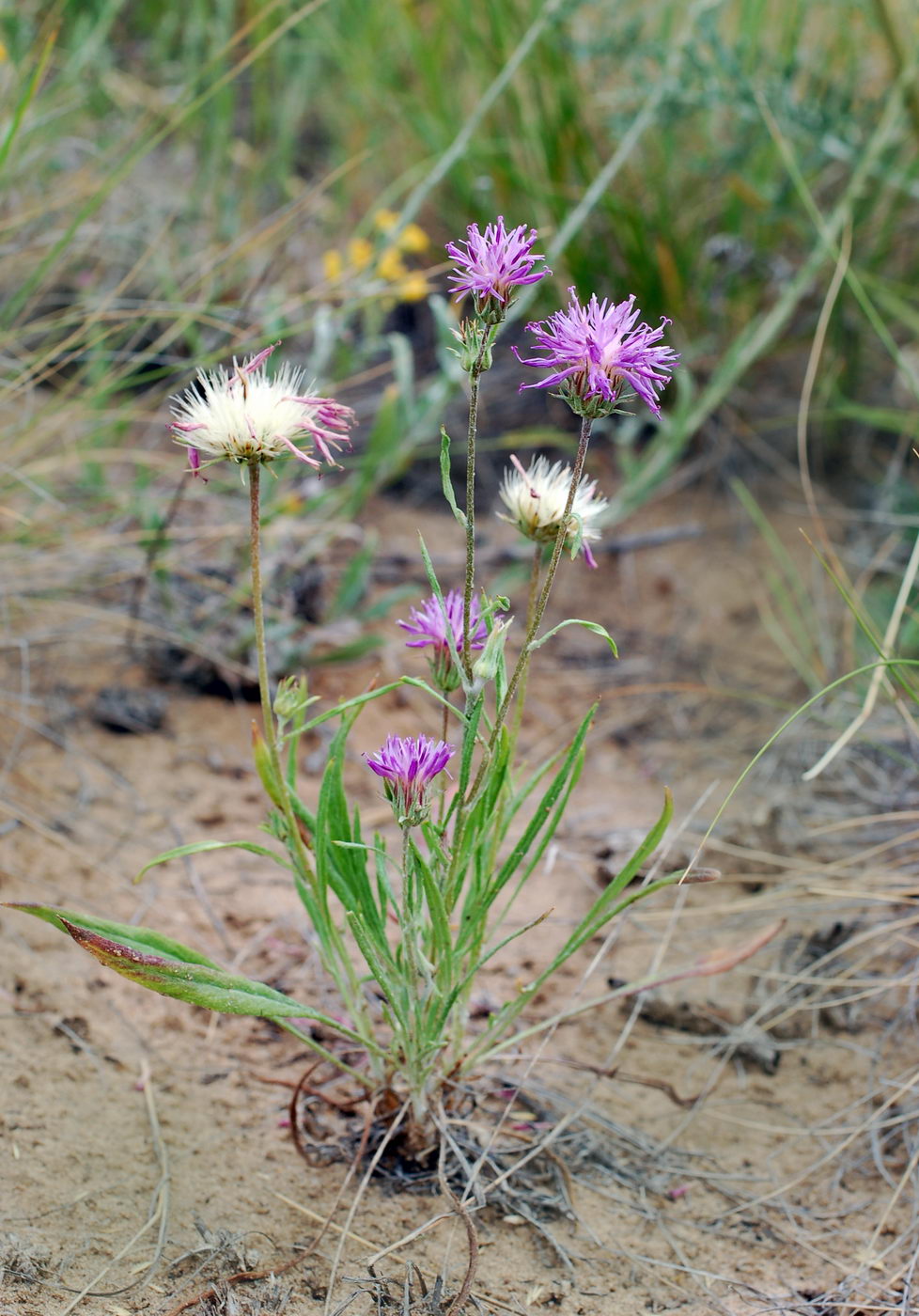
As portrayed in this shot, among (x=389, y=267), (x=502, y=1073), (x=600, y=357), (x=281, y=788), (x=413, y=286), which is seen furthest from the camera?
(x=389, y=267)

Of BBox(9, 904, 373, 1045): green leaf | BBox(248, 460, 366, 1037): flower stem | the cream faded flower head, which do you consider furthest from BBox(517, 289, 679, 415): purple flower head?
BBox(9, 904, 373, 1045): green leaf

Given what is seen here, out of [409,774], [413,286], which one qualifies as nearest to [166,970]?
[409,774]

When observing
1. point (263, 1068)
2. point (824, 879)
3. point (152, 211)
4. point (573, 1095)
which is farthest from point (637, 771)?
point (152, 211)

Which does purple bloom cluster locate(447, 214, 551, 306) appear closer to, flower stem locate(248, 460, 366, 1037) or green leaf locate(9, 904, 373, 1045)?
flower stem locate(248, 460, 366, 1037)

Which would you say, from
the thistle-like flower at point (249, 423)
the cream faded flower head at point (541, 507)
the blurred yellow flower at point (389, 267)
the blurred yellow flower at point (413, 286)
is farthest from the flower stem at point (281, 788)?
the blurred yellow flower at point (389, 267)

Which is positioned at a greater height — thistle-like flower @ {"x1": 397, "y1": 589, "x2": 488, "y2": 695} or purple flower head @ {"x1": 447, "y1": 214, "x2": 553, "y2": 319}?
purple flower head @ {"x1": 447, "y1": 214, "x2": 553, "y2": 319}

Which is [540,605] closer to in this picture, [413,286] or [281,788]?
[281,788]

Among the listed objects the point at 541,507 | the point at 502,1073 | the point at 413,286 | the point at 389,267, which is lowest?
the point at 502,1073
